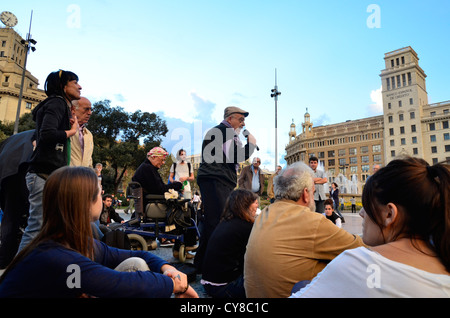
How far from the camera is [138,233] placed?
505 cm

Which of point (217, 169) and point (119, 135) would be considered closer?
point (217, 169)

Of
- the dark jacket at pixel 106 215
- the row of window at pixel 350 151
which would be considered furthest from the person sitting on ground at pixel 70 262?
the row of window at pixel 350 151

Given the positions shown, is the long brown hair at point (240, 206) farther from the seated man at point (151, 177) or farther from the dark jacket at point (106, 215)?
the dark jacket at point (106, 215)

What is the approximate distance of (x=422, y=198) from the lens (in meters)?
1.08

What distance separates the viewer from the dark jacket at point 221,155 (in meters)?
3.89

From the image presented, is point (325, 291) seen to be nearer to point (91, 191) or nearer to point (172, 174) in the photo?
point (91, 191)

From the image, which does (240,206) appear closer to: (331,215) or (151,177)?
(151,177)

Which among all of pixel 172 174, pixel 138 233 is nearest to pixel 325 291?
pixel 138 233

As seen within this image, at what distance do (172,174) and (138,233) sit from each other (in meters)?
3.04

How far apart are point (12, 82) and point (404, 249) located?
7888 centimetres

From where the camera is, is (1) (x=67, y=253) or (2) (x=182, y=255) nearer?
(1) (x=67, y=253)

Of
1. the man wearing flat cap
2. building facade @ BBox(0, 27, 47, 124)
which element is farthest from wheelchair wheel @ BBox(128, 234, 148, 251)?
building facade @ BBox(0, 27, 47, 124)

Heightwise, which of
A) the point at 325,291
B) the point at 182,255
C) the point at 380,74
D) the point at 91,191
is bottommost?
the point at 182,255

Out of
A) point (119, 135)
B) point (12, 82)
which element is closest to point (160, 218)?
point (119, 135)
